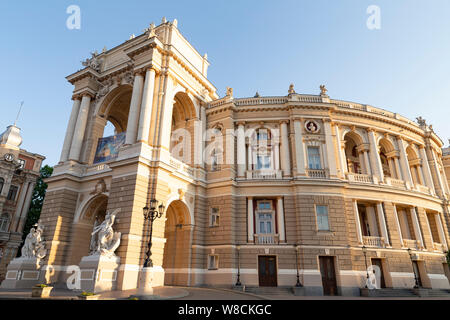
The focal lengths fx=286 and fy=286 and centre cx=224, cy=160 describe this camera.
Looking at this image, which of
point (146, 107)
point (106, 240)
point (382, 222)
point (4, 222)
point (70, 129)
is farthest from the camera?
point (4, 222)

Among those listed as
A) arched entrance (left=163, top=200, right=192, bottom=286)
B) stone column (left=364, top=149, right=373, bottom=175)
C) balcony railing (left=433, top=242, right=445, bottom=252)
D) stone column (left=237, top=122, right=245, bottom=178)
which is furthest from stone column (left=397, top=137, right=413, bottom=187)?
arched entrance (left=163, top=200, right=192, bottom=286)

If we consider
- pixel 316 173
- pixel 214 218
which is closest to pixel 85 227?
pixel 214 218

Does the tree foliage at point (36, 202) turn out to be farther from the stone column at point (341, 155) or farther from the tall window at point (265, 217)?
the stone column at point (341, 155)

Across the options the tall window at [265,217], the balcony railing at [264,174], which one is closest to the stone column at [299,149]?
the balcony railing at [264,174]

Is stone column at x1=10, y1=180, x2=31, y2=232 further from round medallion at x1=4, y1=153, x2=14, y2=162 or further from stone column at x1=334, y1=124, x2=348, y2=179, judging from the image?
stone column at x1=334, y1=124, x2=348, y2=179

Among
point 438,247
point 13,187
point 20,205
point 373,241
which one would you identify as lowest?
point 438,247

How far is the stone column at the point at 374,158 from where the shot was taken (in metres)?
26.6

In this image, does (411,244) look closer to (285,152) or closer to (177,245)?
(285,152)

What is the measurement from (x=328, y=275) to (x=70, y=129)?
85.2 ft

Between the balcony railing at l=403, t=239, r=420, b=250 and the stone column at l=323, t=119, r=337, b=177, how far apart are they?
8.45m

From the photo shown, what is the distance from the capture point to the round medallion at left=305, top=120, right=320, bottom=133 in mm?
26452

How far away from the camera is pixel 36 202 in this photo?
4725cm

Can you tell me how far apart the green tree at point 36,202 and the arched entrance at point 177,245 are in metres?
32.1
